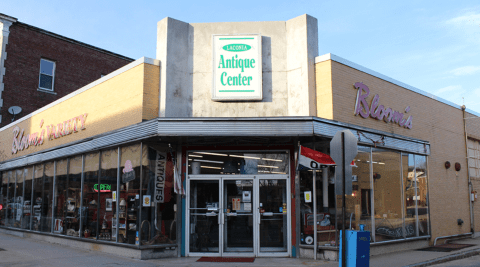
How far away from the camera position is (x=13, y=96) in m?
22.0

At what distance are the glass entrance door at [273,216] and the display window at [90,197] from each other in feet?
17.5

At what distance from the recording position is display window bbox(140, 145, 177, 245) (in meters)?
11.5

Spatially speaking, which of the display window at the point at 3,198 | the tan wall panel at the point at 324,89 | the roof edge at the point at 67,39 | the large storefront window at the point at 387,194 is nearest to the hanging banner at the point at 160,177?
the tan wall panel at the point at 324,89

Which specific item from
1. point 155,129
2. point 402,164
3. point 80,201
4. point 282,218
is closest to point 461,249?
point 402,164

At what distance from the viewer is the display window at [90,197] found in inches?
526

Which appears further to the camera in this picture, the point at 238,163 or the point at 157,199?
the point at 238,163

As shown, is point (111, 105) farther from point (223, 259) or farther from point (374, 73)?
point (374, 73)

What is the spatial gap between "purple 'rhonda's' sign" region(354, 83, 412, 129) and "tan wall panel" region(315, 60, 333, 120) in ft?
3.84

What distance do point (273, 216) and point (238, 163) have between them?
5.87ft

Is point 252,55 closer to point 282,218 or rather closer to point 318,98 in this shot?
point 318,98

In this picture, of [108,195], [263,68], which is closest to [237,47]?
[263,68]

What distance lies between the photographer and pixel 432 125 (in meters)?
15.7

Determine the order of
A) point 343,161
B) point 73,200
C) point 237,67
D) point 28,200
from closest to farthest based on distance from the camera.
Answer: point 343,161 < point 237,67 < point 73,200 < point 28,200

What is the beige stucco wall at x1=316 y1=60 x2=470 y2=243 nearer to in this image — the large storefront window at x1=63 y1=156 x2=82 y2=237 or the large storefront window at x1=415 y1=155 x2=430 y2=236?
the large storefront window at x1=415 y1=155 x2=430 y2=236
